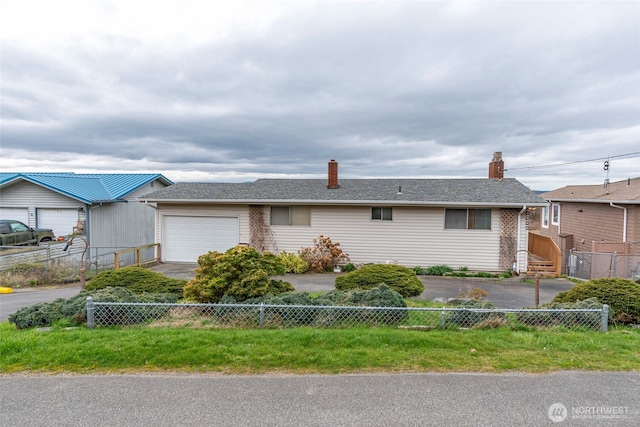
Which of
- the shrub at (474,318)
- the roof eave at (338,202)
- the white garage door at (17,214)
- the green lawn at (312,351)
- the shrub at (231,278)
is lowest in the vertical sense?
the green lawn at (312,351)

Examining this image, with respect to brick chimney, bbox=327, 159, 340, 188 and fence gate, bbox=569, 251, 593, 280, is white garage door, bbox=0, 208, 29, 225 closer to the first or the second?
brick chimney, bbox=327, 159, 340, 188

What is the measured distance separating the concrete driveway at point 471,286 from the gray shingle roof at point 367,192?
9.29 ft

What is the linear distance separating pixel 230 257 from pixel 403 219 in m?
8.94

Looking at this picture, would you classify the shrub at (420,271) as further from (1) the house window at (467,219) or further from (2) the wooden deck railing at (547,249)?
(2) the wooden deck railing at (547,249)

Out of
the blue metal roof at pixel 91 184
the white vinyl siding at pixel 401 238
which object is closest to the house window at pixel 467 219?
the white vinyl siding at pixel 401 238

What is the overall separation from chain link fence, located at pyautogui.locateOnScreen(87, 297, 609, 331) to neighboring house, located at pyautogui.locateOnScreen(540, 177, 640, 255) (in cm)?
858

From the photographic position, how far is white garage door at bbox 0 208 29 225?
18.4m

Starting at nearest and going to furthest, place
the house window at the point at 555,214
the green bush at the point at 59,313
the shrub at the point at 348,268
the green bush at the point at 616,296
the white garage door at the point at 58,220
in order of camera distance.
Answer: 1. the green bush at the point at 59,313
2. the green bush at the point at 616,296
3. the shrub at the point at 348,268
4. the white garage door at the point at 58,220
5. the house window at the point at 555,214

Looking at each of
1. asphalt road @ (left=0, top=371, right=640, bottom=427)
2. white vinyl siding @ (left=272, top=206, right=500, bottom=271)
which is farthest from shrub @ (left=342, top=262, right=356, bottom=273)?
asphalt road @ (left=0, top=371, right=640, bottom=427)

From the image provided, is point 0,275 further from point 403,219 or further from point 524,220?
point 524,220

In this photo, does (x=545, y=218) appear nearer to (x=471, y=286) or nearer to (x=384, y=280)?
(x=471, y=286)

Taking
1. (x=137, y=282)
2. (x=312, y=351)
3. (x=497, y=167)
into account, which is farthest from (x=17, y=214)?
(x=497, y=167)

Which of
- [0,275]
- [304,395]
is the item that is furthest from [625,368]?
[0,275]

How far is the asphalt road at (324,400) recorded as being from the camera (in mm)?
3201
